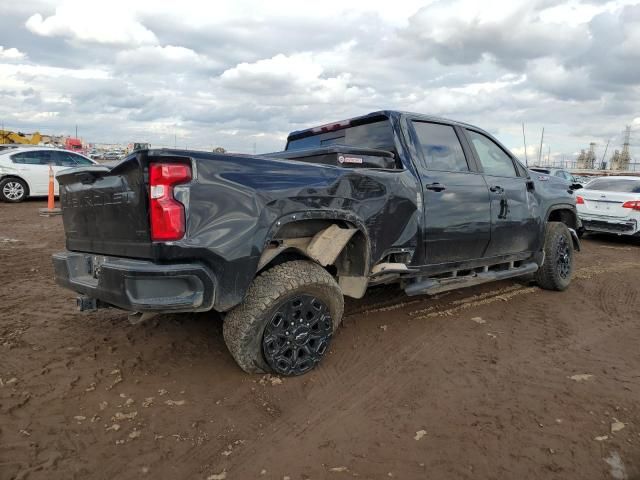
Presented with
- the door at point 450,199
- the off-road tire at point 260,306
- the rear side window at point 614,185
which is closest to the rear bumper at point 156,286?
the off-road tire at point 260,306

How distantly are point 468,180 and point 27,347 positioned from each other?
392cm

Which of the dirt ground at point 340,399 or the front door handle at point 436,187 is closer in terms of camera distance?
the dirt ground at point 340,399

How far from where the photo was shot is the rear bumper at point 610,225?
9281 millimetres

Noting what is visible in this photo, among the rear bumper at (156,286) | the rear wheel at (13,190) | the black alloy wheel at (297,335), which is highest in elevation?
the rear wheel at (13,190)

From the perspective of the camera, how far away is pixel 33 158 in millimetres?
12539

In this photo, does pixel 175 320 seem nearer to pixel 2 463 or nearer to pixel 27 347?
pixel 27 347

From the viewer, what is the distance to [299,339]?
3184 mm

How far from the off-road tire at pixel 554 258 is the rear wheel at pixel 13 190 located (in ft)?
40.9

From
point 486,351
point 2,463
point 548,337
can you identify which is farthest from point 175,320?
point 548,337

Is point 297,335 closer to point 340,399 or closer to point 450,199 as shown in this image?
point 340,399

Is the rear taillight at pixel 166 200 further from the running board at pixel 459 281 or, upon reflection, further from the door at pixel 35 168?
the door at pixel 35 168

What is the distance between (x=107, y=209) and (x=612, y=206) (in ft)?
31.9

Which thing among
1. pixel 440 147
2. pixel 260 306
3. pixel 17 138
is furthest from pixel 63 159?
pixel 17 138

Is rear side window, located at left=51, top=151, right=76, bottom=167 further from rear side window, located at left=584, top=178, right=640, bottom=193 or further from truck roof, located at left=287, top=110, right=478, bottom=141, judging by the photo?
rear side window, located at left=584, top=178, right=640, bottom=193
